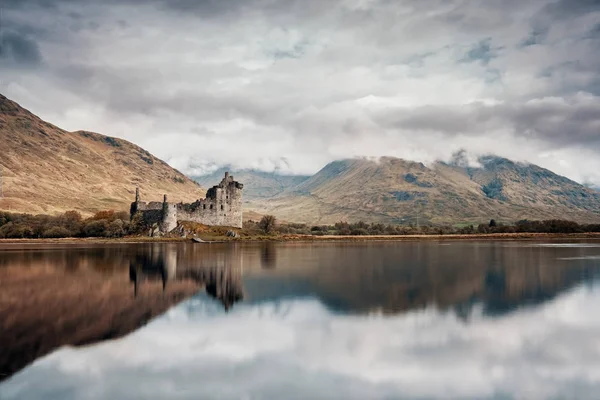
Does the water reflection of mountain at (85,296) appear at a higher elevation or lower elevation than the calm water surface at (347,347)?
higher

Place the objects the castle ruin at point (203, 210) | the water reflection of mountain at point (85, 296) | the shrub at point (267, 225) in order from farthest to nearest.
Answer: the shrub at point (267, 225) < the castle ruin at point (203, 210) < the water reflection of mountain at point (85, 296)

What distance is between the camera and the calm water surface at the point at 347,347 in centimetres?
976

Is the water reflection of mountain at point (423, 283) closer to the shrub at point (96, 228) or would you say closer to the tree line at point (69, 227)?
the tree line at point (69, 227)

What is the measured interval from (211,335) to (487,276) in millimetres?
18628

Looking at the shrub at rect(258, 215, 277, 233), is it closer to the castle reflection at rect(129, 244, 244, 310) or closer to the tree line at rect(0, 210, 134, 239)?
the tree line at rect(0, 210, 134, 239)

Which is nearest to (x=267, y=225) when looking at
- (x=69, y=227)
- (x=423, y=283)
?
(x=69, y=227)

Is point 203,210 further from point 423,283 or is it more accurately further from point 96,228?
point 423,283

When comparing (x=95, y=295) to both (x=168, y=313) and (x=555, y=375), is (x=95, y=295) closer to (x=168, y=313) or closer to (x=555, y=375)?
(x=168, y=313)

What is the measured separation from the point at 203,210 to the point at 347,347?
66.0 meters

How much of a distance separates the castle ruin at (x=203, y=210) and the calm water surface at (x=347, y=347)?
49.3 meters

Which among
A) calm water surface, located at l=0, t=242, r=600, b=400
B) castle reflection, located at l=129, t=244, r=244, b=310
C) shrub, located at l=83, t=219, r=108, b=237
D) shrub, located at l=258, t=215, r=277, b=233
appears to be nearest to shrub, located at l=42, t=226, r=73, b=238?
shrub, located at l=83, t=219, r=108, b=237

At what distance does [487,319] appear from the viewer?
16156 millimetres

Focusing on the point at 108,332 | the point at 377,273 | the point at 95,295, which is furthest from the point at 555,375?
the point at 377,273

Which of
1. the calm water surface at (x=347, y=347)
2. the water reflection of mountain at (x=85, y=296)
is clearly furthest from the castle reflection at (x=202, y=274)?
the calm water surface at (x=347, y=347)
